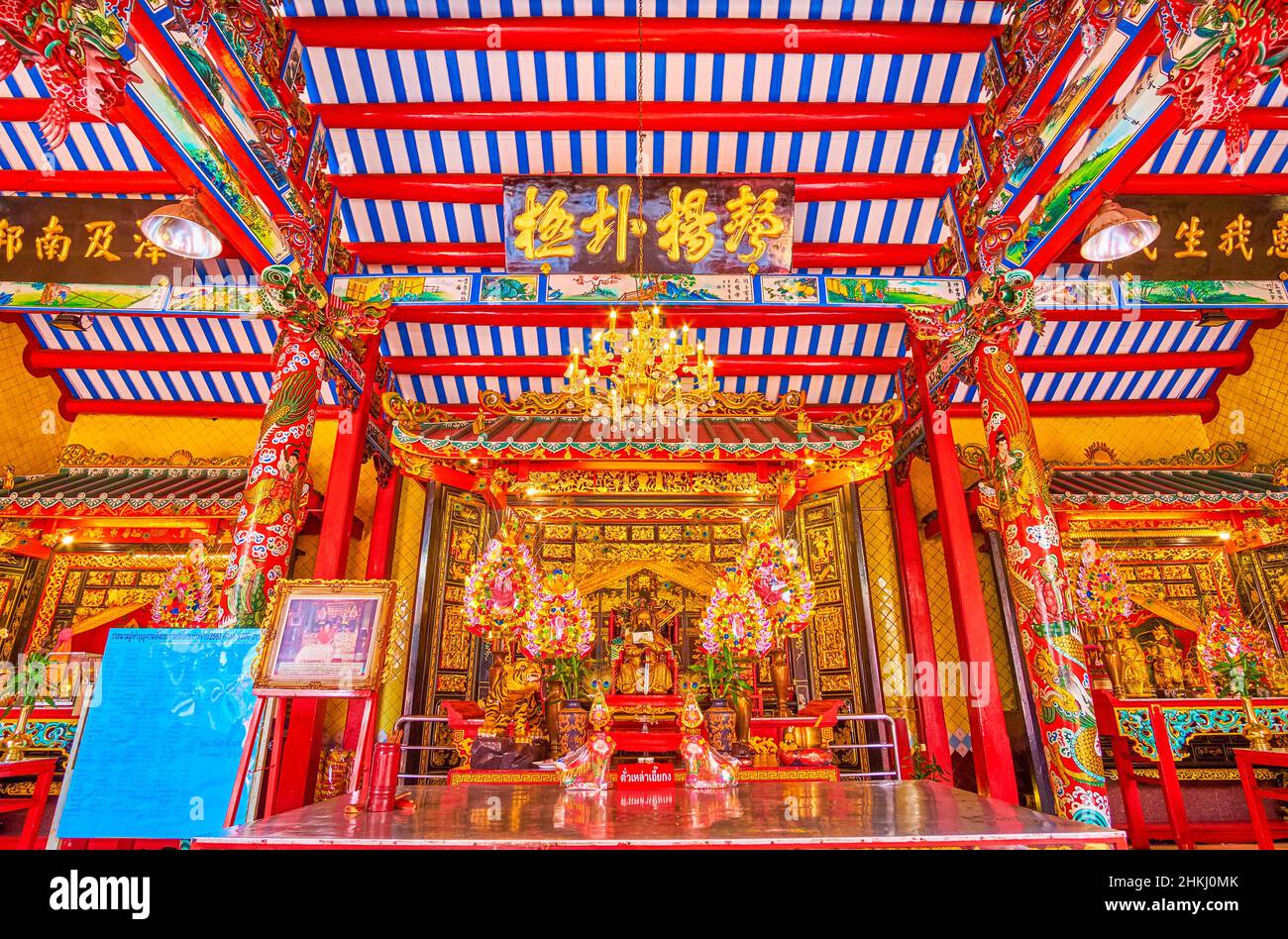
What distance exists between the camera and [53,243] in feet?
22.0

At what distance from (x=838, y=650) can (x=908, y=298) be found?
483 centimetres

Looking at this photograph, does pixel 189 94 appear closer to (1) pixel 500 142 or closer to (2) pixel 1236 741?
(1) pixel 500 142

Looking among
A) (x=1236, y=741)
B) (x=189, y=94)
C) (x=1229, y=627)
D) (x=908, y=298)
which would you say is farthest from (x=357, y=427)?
(x=1236, y=741)

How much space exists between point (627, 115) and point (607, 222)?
988 millimetres

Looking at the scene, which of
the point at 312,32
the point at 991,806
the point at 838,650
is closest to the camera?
the point at 991,806

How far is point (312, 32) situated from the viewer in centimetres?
539

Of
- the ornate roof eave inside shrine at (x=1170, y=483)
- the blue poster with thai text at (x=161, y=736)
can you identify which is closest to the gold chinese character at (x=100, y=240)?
the blue poster with thai text at (x=161, y=736)

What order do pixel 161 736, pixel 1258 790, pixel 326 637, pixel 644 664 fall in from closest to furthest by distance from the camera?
pixel 161 736, pixel 326 637, pixel 1258 790, pixel 644 664

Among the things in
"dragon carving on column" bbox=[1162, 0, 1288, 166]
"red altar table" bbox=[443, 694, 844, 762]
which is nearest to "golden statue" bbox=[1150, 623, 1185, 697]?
"red altar table" bbox=[443, 694, 844, 762]

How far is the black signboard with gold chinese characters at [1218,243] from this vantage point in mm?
6637

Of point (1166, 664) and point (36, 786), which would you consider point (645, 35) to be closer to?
point (36, 786)

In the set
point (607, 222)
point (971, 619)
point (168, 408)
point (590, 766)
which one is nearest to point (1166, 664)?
point (971, 619)

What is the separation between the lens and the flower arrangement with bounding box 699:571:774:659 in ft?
20.2

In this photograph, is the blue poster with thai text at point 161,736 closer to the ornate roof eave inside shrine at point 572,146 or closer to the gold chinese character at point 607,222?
the ornate roof eave inside shrine at point 572,146
